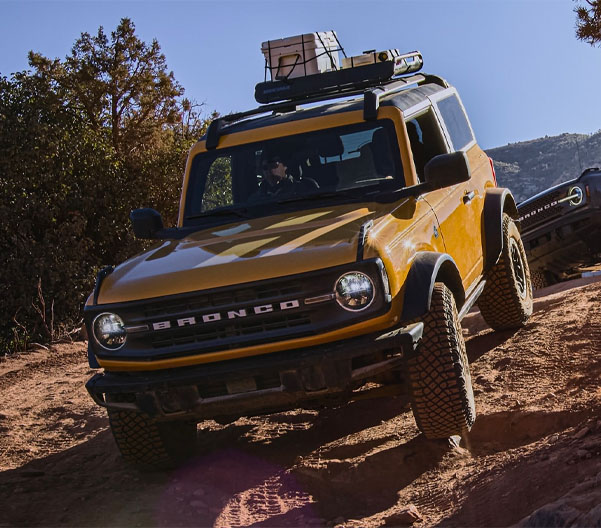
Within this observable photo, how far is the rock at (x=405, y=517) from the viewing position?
4.37m

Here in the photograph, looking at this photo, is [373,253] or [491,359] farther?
[491,359]

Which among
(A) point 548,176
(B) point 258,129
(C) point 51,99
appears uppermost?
(C) point 51,99

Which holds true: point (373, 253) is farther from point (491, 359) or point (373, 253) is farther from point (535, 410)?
point (491, 359)

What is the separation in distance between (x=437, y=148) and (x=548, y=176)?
157 ft

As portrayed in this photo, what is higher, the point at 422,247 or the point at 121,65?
the point at 121,65

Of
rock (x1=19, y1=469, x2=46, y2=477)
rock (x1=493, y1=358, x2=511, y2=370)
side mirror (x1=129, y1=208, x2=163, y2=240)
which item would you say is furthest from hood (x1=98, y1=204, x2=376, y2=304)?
rock (x1=493, y1=358, x2=511, y2=370)

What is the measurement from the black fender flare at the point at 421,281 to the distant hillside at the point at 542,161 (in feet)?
143

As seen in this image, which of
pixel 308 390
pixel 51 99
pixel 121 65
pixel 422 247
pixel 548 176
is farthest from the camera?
pixel 548 176

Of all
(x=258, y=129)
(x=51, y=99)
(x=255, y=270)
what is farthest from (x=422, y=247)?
(x=51, y=99)

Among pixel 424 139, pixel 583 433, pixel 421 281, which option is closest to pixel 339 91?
pixel 424 139

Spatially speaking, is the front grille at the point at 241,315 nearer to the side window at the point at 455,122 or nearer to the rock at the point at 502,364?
the rock at the point at 502,364

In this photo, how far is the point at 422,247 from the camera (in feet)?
17.7

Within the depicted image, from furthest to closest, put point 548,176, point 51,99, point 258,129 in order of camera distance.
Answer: point 548,176 → point 51,99 → point 258,129

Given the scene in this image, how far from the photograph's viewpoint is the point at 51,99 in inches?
808
